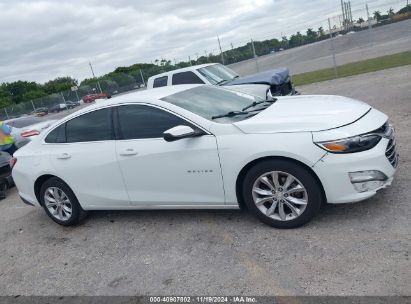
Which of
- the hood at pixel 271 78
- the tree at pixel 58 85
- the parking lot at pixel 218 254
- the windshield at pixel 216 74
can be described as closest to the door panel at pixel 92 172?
the parking lot at pixel 218 254

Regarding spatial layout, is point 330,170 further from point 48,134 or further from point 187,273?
point 48,134

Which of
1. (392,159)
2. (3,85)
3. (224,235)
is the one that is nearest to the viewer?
(392,159)

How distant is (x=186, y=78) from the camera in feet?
37.8

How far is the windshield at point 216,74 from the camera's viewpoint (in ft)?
37.6

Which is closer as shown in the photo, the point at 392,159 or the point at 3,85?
the point at 392,159

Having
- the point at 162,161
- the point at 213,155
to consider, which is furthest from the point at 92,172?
the point at 213,155

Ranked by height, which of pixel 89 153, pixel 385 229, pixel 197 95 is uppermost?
pixel 197 95

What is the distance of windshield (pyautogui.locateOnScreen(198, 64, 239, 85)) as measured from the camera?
1145 cm

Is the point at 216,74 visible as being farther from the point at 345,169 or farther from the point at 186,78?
the point at 345,169

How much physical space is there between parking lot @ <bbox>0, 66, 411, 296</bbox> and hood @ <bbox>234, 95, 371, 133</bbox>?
100cm

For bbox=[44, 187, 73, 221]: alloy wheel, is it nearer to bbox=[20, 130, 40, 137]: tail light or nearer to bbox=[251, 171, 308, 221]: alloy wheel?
bbox=[251, 171, 308, 221]: alloy wheel

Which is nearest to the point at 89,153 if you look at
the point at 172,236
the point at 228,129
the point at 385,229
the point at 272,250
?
the point at 172,236

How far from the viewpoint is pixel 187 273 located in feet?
12.6

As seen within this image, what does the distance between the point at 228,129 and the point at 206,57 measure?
34.4 meters
